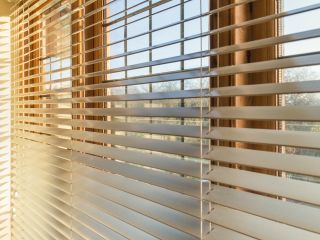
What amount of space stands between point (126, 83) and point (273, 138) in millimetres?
576

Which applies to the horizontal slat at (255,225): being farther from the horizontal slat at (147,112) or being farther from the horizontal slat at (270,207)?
the horizontal slat at (147,112)

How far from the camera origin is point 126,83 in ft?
3.92

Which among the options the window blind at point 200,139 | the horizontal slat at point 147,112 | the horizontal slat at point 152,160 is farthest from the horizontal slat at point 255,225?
the horizontal slat at point 147,112

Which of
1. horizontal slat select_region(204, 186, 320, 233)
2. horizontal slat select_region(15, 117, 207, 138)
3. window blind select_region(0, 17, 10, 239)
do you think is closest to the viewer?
horizontal slat select_region(204, 186, 320, 233)

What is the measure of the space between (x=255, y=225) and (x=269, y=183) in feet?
0.31

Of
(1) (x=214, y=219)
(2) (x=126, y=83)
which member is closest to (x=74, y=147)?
(2) (x=126, y=83)

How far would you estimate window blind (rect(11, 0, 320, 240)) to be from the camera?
2.38ft

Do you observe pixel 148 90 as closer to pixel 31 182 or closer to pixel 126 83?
pixel 126 83

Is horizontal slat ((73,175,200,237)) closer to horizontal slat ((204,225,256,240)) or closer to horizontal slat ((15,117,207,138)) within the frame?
horizontal slat ((204,225,256,240))

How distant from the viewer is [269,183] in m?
0.75

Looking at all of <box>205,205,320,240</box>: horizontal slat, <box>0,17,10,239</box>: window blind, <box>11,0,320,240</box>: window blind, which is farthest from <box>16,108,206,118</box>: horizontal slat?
<box>0,17,10,239</box>: window blind

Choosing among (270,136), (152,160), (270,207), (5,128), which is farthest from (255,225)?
(5,128)

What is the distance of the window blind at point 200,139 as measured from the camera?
2.38 feet

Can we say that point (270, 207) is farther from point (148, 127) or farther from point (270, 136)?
point (148, 127)
